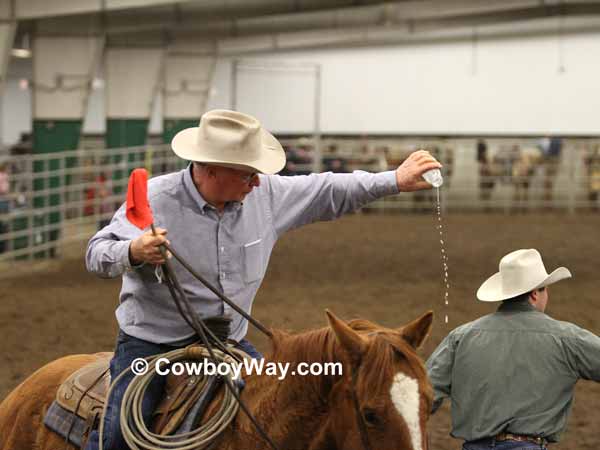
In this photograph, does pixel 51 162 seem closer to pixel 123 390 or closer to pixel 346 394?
pixel 123 390

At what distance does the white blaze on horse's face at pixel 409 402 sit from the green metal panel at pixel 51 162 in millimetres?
11526

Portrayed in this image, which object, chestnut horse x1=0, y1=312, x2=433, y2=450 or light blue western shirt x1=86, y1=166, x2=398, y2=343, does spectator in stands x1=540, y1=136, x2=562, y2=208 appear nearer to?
light blue western shirt x1=86, y1=166, x2=398, y2=343

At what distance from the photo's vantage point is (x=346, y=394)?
2346 millimetres

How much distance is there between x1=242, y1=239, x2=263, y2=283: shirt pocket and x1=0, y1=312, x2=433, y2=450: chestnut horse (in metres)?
0.37

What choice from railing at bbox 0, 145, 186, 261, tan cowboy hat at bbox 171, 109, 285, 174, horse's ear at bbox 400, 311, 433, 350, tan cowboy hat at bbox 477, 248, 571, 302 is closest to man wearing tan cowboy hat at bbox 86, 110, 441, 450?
tan cowboy hat at bbox 171, 109, 285, 174

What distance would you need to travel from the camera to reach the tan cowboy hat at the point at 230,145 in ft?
9.21

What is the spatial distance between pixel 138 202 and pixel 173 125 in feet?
53.8

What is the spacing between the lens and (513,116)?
77.5 ft

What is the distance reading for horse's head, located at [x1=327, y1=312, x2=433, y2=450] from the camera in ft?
7.32

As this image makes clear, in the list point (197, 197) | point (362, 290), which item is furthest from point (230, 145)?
point (362, 290)

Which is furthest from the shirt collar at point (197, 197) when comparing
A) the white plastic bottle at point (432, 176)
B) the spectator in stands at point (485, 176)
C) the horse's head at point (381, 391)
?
the spectator in stands at point (485, 176)

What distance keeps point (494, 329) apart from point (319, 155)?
57.1 ft

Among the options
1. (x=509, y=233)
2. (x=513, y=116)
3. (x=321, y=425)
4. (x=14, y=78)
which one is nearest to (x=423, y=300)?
(x=509, y=233)

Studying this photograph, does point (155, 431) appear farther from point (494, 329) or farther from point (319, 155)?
point (319, 155)
